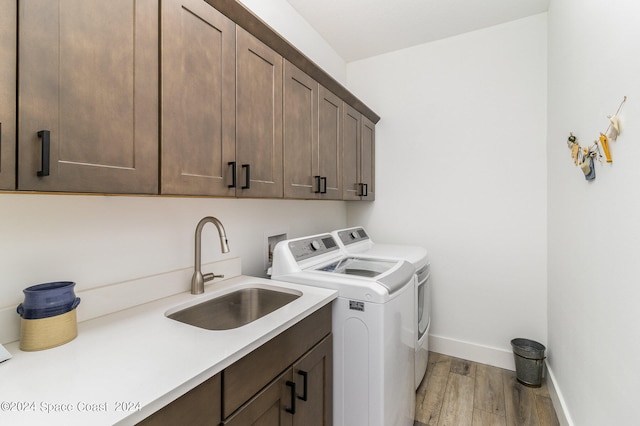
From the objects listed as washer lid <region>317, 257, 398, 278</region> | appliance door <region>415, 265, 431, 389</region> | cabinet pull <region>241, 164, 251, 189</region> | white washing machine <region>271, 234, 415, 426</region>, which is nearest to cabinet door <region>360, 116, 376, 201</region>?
washer lid <region>317, 257, 398, 278</region>

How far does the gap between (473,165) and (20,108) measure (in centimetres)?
261

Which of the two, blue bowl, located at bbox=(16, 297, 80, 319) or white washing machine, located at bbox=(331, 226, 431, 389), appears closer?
blue bowl, located at bbox=(16, 297, 80, 319)

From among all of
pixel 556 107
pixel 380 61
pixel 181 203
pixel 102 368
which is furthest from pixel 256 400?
pixel 380 61

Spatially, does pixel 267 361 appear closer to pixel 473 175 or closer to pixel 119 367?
pixel 119 367

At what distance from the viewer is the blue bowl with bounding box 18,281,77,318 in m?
0.85

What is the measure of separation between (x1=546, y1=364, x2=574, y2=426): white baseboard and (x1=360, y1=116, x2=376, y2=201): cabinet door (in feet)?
5.82

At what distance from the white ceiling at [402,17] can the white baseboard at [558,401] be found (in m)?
2.54

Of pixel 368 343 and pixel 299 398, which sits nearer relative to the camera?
pixel 299 398

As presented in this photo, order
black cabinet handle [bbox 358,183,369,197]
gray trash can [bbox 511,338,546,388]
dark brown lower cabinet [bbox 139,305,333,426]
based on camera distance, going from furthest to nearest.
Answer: black cabinet handle [bbox 358,183,369,197] < gray trash can [bbox 511,338,546,388] < dark brown lower cabinet [bbox 139,305,333,426]

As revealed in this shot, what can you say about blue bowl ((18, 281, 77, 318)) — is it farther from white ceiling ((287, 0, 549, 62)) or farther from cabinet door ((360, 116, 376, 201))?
white ceiling ((287, 0, 549, 62))

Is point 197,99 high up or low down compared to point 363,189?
up

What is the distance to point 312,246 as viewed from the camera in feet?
6.07

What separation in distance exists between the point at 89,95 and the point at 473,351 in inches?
113

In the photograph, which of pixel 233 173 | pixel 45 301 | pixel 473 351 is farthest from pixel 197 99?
pixel 473 351
